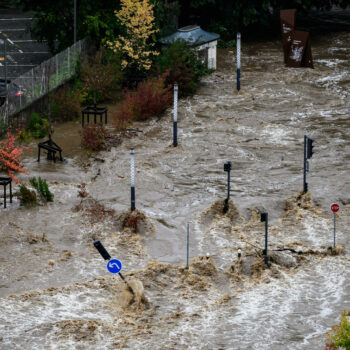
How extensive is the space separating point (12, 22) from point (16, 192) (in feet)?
83.5

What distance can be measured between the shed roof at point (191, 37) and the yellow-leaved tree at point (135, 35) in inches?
53.0

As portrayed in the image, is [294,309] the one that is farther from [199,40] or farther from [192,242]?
[199,40]

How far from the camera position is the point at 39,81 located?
34.3 meters

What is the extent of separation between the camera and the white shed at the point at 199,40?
130 feet

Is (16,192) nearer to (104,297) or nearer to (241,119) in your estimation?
(104,297)

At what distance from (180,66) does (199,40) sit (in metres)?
3.07

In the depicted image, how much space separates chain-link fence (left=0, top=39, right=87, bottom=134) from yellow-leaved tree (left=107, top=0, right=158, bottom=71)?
5.65 feet

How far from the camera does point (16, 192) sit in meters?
26.5

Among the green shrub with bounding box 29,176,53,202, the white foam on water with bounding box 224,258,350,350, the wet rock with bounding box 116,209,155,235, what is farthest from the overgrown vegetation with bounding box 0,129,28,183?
the white foam on water with bounding box 224,258,350,350

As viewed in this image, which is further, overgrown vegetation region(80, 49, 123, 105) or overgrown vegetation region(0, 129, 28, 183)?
overgrown vegetation region(80, 49, 123, 105)

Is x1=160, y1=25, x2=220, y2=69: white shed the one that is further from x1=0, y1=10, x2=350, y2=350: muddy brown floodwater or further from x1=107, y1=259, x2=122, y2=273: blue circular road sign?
x1=107, y1=259, x2=122, y2=273: blue circular road sign

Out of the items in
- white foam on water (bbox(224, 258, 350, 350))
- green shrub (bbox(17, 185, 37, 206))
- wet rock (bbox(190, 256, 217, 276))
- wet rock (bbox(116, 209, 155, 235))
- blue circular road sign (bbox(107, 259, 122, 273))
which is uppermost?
blue circular road sign (bbox(107, 259, 122, 273))

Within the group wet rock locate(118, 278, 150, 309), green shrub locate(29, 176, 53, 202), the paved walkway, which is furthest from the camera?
the paved walkway

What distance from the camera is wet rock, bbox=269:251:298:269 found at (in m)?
22.3
